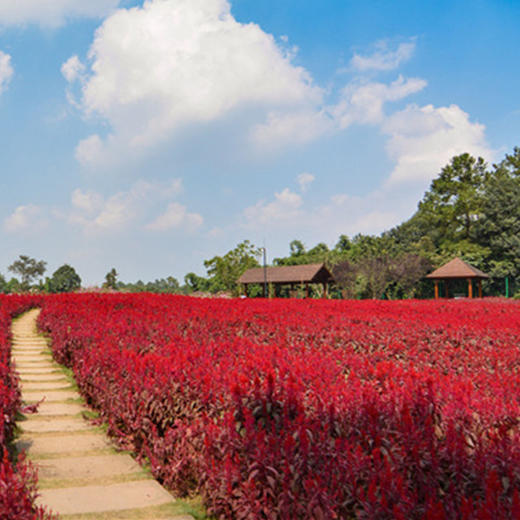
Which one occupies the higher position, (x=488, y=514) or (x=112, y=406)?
(x=488, y=514)

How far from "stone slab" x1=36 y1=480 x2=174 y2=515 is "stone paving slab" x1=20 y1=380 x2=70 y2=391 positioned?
11.7ft

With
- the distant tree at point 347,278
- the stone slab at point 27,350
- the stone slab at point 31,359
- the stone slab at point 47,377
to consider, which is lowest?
the stone slab at point 47,377

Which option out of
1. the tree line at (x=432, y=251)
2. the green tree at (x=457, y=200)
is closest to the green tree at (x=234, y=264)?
the tree line at (x=432, y=251)

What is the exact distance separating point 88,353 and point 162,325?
1839mm

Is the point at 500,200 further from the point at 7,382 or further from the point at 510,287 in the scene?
the point at 7,382

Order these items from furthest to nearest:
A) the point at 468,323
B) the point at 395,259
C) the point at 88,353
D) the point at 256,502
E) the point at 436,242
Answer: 1. the point at 436,242
2. the point at 395,259
3. the point at 468,323
4. the point at 88,353
5. the point at 256,502

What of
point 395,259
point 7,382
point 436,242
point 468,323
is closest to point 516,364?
point 468,323

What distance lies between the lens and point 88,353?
643 cm

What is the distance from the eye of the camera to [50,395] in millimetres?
6762

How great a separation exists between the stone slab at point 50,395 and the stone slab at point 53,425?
874mm

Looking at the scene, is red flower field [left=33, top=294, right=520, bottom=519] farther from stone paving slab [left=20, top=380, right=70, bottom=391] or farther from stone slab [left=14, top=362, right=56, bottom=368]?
stone slab [left=14, top=362, right=56, bottom=368]

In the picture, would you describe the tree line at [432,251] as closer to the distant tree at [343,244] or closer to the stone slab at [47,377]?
the distant tree at [343,244]

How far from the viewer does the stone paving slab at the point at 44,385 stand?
7.12m

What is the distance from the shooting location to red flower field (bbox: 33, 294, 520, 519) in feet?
8.32
